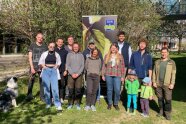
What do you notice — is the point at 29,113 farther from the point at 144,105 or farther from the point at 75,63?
the point at 144,105

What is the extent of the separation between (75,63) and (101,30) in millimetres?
2277

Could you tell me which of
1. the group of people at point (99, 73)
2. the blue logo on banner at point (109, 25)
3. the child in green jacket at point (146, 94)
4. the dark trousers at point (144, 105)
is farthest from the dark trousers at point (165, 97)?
the blue logo on banner at point (109, 25)

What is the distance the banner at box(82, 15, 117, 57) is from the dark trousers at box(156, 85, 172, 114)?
2.88m

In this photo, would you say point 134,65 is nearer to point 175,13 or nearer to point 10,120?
point 10,120

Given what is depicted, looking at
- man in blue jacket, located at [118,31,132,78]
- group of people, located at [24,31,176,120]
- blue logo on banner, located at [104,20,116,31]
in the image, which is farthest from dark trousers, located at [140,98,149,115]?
blue logo on banner, located at [104,20,116,31]

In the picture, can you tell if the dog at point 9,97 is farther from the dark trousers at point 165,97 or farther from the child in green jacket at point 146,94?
the dark trousers at point 165,97

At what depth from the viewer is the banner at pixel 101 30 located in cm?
1123

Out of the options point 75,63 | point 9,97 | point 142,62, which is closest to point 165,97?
point 142,62

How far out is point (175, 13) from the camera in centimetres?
2469

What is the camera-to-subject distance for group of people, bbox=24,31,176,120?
9188 millimetres

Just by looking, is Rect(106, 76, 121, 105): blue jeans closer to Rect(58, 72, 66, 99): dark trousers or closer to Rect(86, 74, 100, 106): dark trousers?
Rect(86, 74, 100, 106): dark trousers

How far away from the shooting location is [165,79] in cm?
883

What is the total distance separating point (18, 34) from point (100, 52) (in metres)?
5.63

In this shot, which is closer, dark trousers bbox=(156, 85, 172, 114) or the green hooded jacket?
dark trousers bbox=(156, 85, 172, 114)
